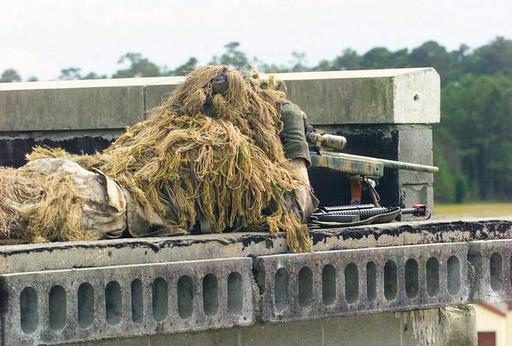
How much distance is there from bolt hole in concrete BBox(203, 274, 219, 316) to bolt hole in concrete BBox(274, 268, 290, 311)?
14.6 inches

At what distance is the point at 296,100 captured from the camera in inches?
441

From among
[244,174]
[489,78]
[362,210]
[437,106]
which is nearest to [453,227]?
Answer: [362,210]

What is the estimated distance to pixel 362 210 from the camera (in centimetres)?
966

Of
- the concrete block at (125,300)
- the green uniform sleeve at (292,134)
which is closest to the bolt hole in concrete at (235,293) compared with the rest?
the concrete block at (125,300)

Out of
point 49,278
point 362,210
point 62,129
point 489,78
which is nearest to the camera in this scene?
point 49,278

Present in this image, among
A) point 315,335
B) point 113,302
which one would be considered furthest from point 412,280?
point 113,302

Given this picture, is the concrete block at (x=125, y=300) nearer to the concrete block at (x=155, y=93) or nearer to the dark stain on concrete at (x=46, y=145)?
the concrete block at (x=155, y=93)

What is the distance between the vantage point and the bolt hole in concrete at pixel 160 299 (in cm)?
822

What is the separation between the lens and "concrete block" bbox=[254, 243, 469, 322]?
8695 mm

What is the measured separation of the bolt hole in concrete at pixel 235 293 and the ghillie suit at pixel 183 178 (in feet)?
1.33

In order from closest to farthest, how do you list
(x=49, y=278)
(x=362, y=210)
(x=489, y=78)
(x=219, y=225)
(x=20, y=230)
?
(x=49, y=278) → (x=20, y=230) → (x=219, y=225) → (x=362, y=210) → (x=489, y=78)

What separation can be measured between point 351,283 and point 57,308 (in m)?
1.64

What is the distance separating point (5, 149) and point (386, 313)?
2.96m

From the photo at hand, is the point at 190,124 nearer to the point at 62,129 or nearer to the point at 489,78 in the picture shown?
the point at 62,129
